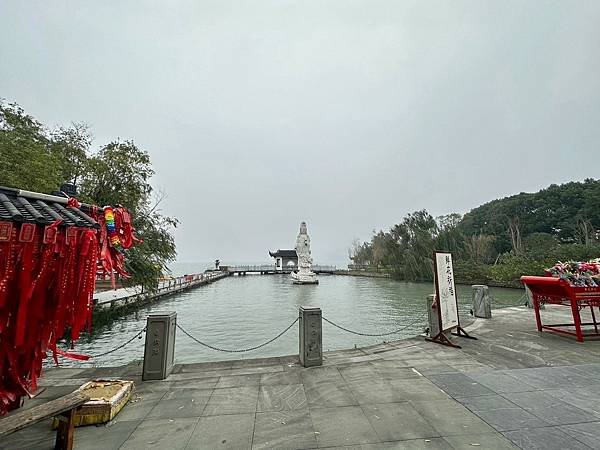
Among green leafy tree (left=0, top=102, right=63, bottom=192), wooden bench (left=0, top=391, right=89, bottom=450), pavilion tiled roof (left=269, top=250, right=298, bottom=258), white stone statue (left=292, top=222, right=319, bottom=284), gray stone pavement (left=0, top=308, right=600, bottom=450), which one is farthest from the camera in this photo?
pavilion tiled roof (left=269, top=250, right=298, bottom=258)

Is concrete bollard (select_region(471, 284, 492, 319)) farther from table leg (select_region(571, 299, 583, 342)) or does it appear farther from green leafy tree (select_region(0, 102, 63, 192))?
green leafy tree (select_region(0, 102, 63, 192))

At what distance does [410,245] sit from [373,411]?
40.9 m

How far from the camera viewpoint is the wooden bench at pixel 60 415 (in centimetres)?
265

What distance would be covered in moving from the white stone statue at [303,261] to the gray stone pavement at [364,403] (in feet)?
115

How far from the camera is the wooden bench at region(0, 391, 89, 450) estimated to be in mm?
2646

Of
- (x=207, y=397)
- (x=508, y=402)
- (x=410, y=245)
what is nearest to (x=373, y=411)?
(x=508, y=402)

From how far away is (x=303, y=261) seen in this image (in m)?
44.2

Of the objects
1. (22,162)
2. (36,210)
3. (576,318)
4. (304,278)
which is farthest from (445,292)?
(304,278)

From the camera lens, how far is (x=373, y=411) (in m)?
3.80

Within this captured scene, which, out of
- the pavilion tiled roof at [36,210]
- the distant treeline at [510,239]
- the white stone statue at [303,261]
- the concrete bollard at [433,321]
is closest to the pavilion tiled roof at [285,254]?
the distant treeline at [510,239]

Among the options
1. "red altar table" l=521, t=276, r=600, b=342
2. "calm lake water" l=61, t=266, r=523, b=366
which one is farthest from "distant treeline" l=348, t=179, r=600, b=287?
"red altar table" l=521, t=276, r=600, b=342

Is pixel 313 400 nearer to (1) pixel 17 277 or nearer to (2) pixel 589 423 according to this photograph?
(2) pixel 589 423

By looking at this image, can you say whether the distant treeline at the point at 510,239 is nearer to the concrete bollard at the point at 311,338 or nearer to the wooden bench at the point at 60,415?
the concrete bollard at the point at 311,338

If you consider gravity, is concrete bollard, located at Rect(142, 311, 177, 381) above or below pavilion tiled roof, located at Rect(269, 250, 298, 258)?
below
